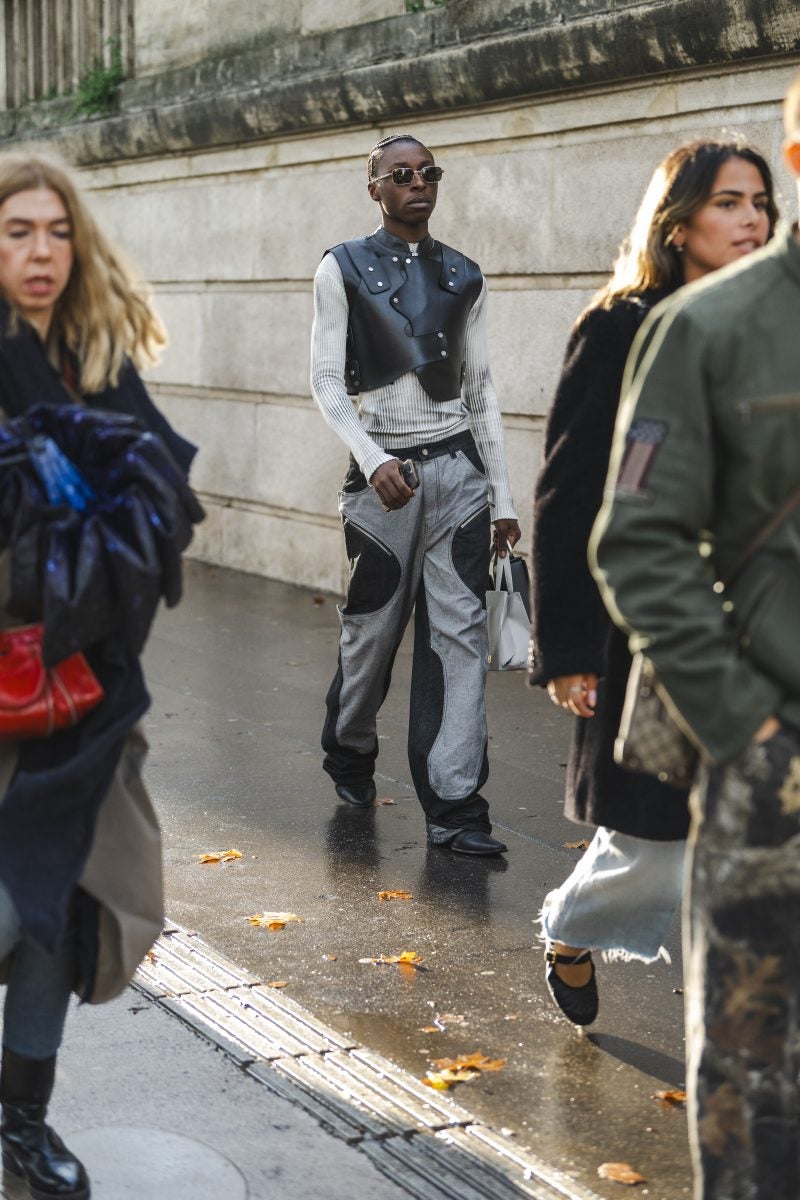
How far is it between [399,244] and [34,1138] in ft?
10.9

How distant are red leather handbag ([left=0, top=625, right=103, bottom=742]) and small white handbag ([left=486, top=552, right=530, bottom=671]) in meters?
2.59

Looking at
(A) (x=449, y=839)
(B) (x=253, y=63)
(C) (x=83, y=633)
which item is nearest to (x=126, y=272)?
(C) (x=83, y=633)

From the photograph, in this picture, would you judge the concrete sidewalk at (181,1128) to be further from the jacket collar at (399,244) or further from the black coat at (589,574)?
the jacket collar at (399,244)

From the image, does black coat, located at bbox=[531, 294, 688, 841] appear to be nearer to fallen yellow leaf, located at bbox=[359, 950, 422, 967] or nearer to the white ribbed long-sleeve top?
fallen yellow leaf, located at bbox=[359, 950, 422, 967]

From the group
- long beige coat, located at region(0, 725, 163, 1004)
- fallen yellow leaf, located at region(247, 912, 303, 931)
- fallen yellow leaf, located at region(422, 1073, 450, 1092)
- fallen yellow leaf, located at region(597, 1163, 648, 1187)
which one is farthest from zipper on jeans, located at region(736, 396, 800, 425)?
fallen yellow leaf, located at region(247, 912, 303, 931)

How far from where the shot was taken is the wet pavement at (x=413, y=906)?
397 centimetres

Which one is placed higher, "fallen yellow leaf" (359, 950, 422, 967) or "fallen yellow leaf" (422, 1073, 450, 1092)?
"fallen yellow leaf" (422, 1073, 450, 1092)

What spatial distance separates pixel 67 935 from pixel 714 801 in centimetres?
135

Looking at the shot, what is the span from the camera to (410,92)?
9.87 metres

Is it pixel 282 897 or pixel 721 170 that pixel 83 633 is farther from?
pixel 282 897

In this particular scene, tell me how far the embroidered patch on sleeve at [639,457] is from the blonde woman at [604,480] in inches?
50.2

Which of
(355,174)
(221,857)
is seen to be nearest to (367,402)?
(221,857)

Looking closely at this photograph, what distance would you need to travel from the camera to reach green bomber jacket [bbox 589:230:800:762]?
251 cm

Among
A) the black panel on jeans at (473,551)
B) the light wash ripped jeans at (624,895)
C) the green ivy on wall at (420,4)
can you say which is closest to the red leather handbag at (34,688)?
the light wash ripped jeans at (624,895)
